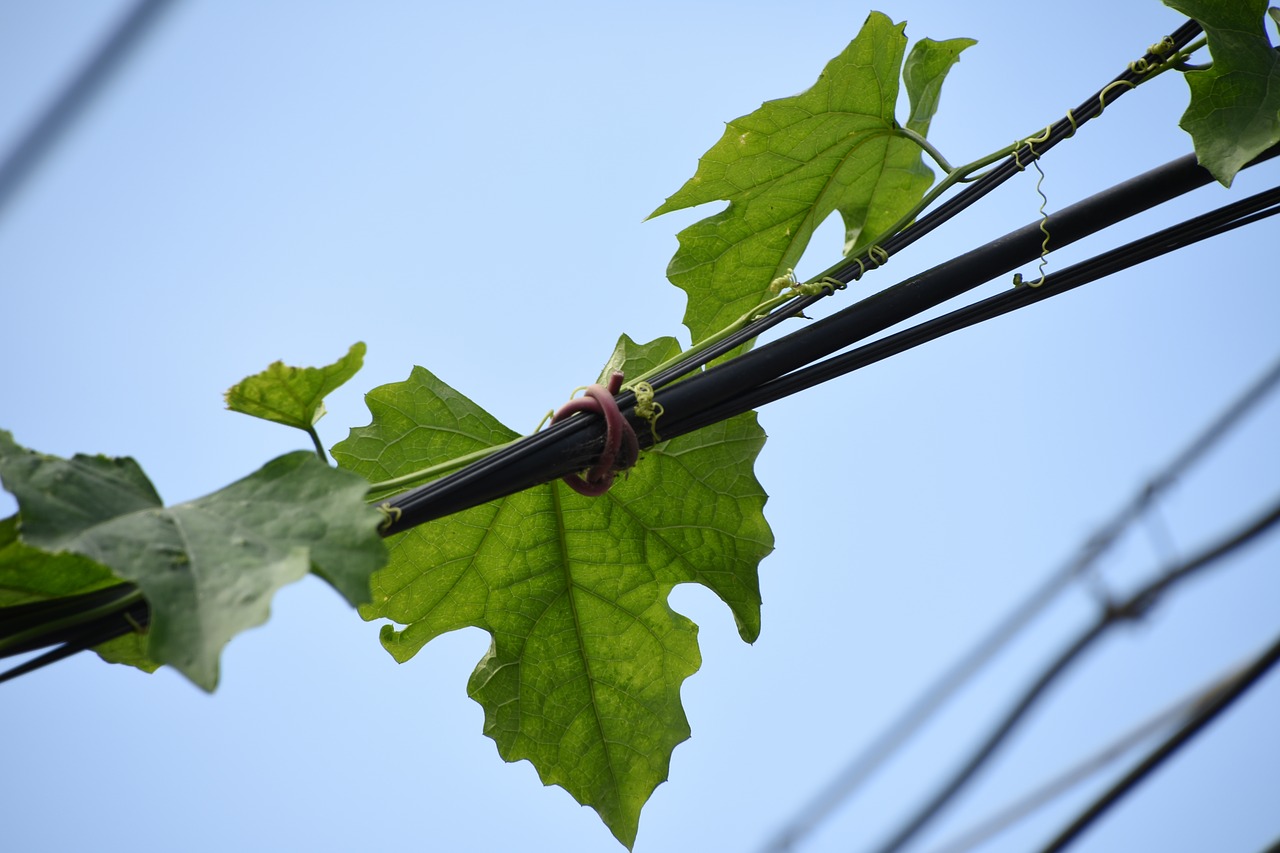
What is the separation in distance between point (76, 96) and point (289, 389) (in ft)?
2.64

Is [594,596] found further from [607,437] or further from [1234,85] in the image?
[1234,85]

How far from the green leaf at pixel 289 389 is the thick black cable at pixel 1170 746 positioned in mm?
488

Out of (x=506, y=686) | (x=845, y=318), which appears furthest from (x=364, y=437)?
(x=845, y=318)

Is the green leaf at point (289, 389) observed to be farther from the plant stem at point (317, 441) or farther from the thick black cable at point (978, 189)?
the thick black cable at point (978, 189)

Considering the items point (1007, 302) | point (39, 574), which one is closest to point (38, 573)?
point (39, 574)

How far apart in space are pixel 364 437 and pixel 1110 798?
57 centimetres

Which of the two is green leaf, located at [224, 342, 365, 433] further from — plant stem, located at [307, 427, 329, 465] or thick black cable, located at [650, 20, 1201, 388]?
thick black cable, located at [650, 20, 1201, 388]

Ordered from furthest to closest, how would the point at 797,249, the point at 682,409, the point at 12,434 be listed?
the point at 797,249 → the point at 682,409 → the point at 12,434

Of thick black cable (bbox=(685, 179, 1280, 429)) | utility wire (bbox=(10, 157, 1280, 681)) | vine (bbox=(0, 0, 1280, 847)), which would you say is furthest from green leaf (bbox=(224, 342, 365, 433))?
thick black cable (bbox=(685, 179, 1280, 429))

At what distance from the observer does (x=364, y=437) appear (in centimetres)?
82

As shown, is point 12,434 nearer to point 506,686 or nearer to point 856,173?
point 506,686

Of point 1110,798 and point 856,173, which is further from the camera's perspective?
point 856,173

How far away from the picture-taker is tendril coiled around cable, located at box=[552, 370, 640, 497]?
2.04 ft

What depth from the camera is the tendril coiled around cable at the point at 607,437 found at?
621mm
